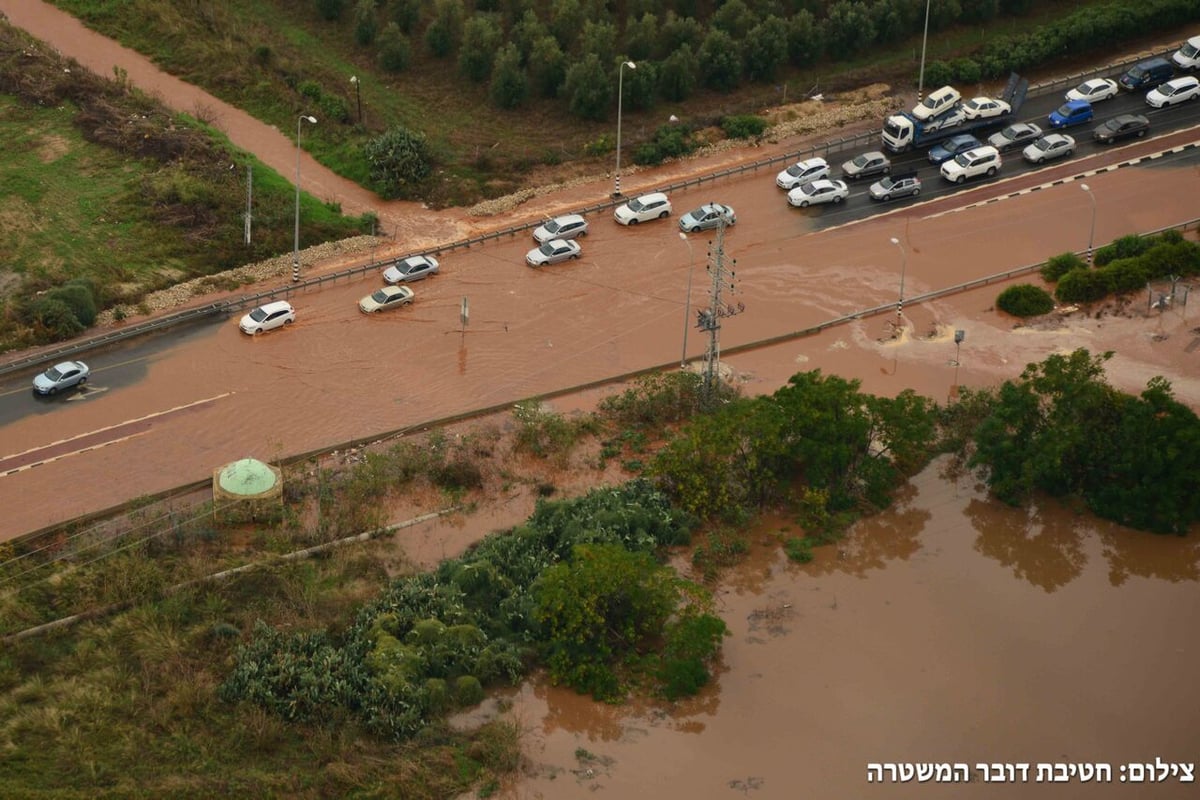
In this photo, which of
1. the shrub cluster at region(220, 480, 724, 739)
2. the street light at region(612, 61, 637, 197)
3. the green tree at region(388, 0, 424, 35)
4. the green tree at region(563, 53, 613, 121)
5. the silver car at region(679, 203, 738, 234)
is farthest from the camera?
the green tree at region(388, 0, 424, 35)

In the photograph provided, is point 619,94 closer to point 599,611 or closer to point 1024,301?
point 1024,301

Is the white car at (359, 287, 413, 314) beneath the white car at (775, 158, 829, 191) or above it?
beneath

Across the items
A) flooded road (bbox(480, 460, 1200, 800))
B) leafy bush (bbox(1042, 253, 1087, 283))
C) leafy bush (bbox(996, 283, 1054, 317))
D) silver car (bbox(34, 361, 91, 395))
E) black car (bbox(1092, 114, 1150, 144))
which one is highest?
black car (bbox(1092, 114, 1150, 144))

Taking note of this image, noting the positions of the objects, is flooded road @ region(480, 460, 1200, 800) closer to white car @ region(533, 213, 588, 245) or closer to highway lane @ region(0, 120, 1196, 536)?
highway lane @ region(0, 120, 1196, 536)

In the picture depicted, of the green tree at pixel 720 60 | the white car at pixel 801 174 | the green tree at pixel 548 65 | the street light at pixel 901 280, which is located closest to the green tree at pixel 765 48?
the green tree at pixel 720 60

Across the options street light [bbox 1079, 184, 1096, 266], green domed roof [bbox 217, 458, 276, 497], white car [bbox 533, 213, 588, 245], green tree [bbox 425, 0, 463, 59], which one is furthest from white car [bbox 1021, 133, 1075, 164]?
green domed roof [bbox 217, 458, 276, 497]

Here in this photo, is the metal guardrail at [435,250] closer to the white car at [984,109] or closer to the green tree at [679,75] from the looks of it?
the white car at [984,109]
